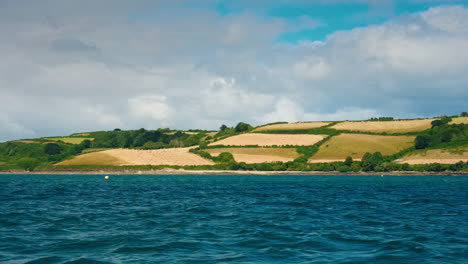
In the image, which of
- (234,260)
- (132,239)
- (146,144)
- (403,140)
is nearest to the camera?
(234,260)

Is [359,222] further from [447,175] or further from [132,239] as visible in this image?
[447,175]

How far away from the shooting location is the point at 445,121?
16350cm

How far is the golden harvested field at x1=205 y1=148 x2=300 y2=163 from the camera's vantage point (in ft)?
485

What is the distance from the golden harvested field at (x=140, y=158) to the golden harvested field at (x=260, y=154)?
9732 mm

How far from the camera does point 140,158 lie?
158 m

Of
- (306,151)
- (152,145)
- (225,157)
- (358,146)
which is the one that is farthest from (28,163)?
(358,146)

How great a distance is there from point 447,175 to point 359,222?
101582 millimetres

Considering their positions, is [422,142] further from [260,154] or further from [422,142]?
[260,154]

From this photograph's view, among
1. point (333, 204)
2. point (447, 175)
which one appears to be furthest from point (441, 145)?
point (333, 204)

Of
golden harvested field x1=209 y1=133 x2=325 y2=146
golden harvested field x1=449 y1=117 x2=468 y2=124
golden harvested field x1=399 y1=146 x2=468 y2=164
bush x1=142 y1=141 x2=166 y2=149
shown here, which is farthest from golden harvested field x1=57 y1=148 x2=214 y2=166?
golden harvested field x1=449 y1=117 x2=468 y2=124

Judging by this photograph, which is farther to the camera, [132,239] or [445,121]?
[445,121]

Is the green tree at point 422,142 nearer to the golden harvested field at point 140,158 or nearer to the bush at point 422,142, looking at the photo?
the bush at point 422,142

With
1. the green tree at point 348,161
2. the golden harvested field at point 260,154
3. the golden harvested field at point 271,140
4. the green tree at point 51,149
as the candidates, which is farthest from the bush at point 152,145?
the green tree at point 348,161

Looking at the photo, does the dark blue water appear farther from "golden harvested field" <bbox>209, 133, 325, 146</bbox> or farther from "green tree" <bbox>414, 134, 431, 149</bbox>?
"golden harvested field" <bbox>209, 133, 325, 146</bbox>
